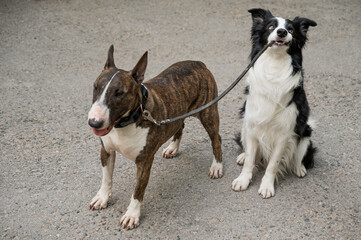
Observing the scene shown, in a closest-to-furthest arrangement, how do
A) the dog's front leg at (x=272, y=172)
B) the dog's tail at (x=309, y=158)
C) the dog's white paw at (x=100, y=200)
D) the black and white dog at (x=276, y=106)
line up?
the black and white dog at (x=276, y=106) → the dog's white paw at (x=100, y=200) → the dog's front leg at (x=272, y=172) → the dog's tail at (x=309, y=158)

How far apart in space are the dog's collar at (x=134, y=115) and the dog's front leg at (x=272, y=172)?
1379mm

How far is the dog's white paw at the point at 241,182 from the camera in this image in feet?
12.9

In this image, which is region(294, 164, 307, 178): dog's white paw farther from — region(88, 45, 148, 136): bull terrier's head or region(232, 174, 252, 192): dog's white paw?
region(88, 45, 148, 136): bull terrier's head

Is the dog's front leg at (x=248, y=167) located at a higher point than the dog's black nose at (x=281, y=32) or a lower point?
lower

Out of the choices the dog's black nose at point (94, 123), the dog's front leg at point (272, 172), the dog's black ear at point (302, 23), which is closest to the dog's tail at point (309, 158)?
the dog's front leg at point (272, 172)

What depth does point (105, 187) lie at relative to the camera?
3.61 metres

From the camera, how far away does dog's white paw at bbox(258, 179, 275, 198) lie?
12.5ft

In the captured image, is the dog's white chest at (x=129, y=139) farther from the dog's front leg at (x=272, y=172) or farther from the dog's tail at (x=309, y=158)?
the dog's tail at (x=309, y=158)

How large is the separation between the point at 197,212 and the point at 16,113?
2.78 m

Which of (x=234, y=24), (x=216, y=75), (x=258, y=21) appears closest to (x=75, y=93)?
(x=216, y=75)

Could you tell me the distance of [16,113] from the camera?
5.08m

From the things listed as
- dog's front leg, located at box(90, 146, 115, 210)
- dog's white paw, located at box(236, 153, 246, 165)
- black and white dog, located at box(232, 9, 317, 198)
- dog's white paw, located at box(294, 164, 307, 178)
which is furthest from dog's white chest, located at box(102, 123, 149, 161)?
dog's white paw, located at box(294, 164, 307, 178)

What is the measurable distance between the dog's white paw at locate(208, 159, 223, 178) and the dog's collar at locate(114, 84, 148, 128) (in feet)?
4.32

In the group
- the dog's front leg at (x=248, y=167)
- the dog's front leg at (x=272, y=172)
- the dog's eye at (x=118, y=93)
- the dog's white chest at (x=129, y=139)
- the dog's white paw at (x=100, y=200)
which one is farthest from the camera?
the dog's front leg at (x=248, y=167)
